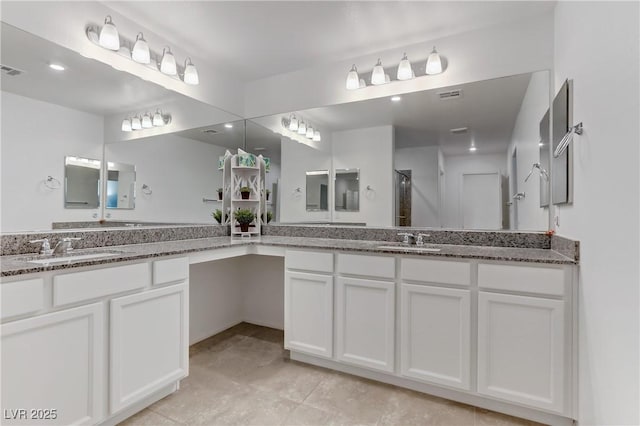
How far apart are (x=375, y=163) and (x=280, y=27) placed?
124cm

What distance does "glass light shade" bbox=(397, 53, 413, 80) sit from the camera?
2.34 m

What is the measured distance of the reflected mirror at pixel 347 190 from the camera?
8.89 feet

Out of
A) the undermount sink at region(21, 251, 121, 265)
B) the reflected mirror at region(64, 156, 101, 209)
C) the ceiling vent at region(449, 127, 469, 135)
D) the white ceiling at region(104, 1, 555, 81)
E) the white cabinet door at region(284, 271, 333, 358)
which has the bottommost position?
the white cabinet door at region(284, 271, 333, 358)

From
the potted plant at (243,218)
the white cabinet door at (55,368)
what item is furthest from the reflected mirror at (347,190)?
the white cabinet door at (55,368)

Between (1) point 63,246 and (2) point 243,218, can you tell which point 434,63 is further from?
(1) point 63,246

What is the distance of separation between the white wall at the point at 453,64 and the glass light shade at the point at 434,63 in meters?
0.10

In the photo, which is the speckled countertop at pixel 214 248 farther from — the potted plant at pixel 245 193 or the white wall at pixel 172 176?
A: the potted plant at pixel 245 193

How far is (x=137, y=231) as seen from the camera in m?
2.22

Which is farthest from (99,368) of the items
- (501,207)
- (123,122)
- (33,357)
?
(501,207)

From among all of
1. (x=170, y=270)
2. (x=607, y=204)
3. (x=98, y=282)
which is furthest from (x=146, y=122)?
(x=607, y=204)

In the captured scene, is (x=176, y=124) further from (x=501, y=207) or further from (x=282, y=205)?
(x=501, y=207)

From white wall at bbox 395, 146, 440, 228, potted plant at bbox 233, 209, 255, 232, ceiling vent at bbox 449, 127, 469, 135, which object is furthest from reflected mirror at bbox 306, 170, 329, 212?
ceiling vent at bbox 449, 127, 469, 135

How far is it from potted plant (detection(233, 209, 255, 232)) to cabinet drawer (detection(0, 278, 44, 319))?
65.6 inches

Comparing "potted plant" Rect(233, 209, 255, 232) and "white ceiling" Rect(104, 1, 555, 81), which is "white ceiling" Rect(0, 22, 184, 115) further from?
"potted plant" Rect(233, 209, 255, 232)
